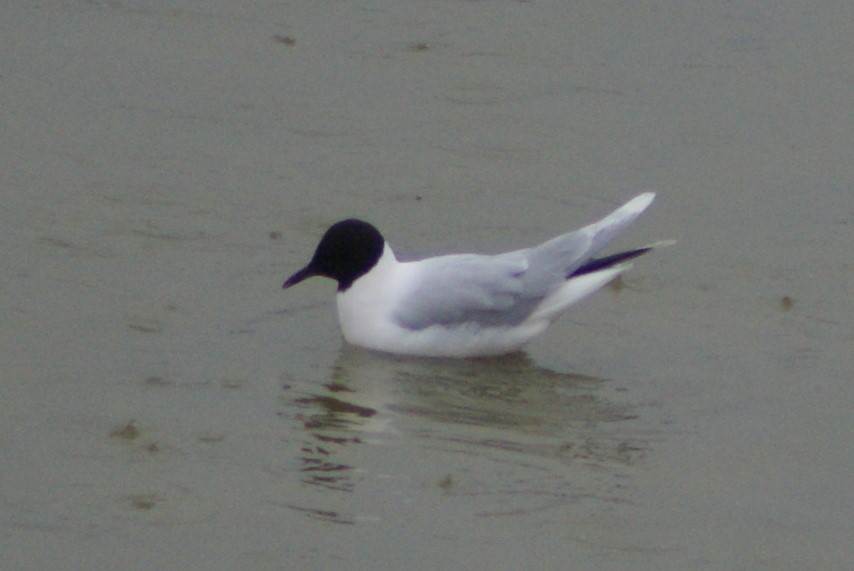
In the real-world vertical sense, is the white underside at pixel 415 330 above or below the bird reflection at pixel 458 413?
above

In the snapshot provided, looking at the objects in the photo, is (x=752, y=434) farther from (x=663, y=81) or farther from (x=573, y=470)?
(x=663, y=81)

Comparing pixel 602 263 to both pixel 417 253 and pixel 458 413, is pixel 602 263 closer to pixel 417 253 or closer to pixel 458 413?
pixel 417 253

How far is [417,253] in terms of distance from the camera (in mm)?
9062

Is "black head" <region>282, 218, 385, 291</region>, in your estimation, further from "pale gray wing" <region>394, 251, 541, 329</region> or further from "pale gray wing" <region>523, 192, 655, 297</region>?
"pale gray wing" <region>523, 192, 655, 297</region>

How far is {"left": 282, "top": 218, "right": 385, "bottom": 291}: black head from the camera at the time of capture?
27.4 feet

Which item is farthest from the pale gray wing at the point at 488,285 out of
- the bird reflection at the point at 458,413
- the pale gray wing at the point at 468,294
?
the bird reflection at the point at 458,413

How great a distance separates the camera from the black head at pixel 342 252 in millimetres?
8352

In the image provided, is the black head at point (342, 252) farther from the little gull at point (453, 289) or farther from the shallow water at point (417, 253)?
the shallow water at point (417, 253)

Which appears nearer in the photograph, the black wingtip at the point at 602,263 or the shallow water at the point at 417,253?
the shallow water at the point at 417,253

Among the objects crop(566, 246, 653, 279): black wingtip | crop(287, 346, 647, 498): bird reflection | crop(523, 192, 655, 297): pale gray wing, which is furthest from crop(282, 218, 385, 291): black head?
crop(566, 246, 653, 279): black wingtip

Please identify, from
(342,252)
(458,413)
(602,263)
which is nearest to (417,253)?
(342,252)

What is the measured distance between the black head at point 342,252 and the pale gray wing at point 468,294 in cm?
24

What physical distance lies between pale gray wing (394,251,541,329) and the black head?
0.80 feet

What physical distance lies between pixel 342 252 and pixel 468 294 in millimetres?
622
